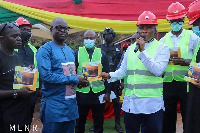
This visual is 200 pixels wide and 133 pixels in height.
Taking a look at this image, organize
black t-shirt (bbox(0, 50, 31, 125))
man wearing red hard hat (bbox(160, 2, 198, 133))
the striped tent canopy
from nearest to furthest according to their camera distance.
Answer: black t-shirt (bbox(0, 50, 31, 125)), man wearing red hard hat (bbox(160, 2, 198, 133)), the striped tent canopy

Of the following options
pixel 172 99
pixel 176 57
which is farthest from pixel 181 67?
pixel 172 99

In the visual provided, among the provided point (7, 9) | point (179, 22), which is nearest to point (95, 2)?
point (7, 9)

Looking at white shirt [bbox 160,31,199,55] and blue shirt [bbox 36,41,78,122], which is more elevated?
white shirt [bbox 160,31,199,55]

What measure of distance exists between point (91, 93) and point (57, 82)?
1.77 m

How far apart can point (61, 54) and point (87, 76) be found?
859mm

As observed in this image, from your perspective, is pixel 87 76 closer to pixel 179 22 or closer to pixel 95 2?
pixel 179 22

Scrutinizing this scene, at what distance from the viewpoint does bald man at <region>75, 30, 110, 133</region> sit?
220 inches

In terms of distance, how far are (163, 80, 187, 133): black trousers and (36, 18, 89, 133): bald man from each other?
1.72 m

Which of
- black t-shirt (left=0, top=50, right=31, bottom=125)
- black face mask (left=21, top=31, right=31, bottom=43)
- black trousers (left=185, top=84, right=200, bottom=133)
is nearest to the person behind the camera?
black trousers (left=185, top=84, right=200, bottom=133)

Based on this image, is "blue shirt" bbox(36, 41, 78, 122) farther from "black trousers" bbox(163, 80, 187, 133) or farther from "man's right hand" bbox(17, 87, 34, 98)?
"black trousers" bbox(163, 80, 187, 133)

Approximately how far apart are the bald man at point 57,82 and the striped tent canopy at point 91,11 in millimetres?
3183

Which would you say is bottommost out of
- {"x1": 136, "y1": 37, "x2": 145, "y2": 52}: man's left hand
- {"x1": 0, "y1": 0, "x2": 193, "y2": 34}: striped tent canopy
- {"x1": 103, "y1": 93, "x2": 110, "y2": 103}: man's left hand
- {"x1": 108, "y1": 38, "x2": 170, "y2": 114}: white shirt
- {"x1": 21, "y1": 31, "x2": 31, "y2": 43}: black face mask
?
{"x1": 103, "y1": 93, "x2": 110, "y2": 103}: man's left hand

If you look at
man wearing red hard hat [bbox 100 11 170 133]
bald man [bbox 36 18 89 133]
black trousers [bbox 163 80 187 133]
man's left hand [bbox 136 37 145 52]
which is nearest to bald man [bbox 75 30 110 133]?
black trousers [bbox 163 80 187 133]

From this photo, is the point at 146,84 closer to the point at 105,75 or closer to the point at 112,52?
the point at 105,75
